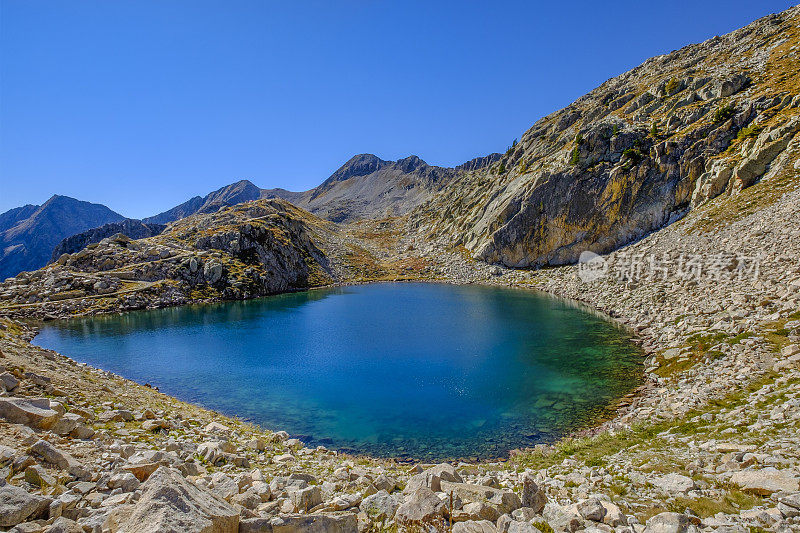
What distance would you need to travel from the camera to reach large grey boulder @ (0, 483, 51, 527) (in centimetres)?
674

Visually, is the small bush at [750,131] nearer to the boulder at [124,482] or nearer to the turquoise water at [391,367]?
the turquoise water at [391,367]

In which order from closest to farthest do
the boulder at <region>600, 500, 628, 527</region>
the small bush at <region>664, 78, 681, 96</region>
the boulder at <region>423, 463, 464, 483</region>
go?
the boulder at <region>600, 500, 628, 527</region>, the boulder at <region>423, 463, 464, 483</region>, the small bush at <region>664, 78, 681, 96</region>

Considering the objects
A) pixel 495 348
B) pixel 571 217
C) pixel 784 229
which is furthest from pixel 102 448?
pixel 571 217

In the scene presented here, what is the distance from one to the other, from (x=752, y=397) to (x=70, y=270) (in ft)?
328

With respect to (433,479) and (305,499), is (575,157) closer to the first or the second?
(433,479)

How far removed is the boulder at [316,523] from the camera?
7.77 metres

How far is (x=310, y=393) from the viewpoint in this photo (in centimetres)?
2948

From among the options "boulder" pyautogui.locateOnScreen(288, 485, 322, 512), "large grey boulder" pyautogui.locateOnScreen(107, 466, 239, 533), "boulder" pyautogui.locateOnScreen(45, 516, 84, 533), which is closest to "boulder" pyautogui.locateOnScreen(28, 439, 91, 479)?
"boulder" pyautogui.locateOnScreen(45, 516, 84, 533)

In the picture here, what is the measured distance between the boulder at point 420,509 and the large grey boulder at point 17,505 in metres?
7.13

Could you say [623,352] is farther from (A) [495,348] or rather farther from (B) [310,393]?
(B) [310,393]

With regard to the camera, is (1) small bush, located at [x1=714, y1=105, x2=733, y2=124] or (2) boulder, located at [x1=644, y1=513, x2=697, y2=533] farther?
(1) small bush, located at [x1=714, y1=105, x2=733, y2=124]

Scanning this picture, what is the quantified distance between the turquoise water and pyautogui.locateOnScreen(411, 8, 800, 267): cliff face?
30.3m

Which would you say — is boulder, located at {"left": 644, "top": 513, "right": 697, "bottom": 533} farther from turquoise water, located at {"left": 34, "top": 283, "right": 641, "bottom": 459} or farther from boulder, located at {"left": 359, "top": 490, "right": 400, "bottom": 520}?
turquoise water, located at {"left": 34, "top": 283, "right": 641, "bottom": 459}

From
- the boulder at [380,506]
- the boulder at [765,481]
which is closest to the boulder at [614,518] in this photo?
the boulder at [765,481]
